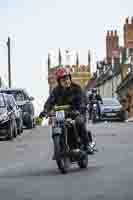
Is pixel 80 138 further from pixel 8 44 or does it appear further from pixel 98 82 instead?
pixel 98 82

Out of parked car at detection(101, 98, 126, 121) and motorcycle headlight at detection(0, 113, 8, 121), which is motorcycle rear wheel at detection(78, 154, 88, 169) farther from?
parked car at detection(101, 98, 126, 121)

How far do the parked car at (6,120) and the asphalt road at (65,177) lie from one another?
253 inches

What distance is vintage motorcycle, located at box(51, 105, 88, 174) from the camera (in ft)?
49.0

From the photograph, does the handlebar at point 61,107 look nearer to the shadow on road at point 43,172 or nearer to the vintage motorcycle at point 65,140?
the vintage motorcycle at point 65,140

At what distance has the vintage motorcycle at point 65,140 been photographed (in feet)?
49.0

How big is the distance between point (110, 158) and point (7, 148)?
6.54m

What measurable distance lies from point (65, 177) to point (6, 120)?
49.7 ft

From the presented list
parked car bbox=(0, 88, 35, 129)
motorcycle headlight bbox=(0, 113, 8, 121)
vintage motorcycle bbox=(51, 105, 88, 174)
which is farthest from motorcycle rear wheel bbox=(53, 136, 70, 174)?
parked car bbox=(0, 88, 35, 129)

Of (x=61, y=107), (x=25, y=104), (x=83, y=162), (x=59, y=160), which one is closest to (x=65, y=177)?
(x=59, y=160)

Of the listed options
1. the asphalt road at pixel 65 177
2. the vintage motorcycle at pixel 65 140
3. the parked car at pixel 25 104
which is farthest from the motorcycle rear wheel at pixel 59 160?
the parked car at pixel 25 104

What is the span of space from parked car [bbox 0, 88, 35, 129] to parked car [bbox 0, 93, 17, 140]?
7544 millimetres

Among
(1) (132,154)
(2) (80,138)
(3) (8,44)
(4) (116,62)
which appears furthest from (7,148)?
(4) (116,62)

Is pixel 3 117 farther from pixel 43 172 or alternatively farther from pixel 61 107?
pixel 61 107

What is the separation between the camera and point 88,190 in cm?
1177
